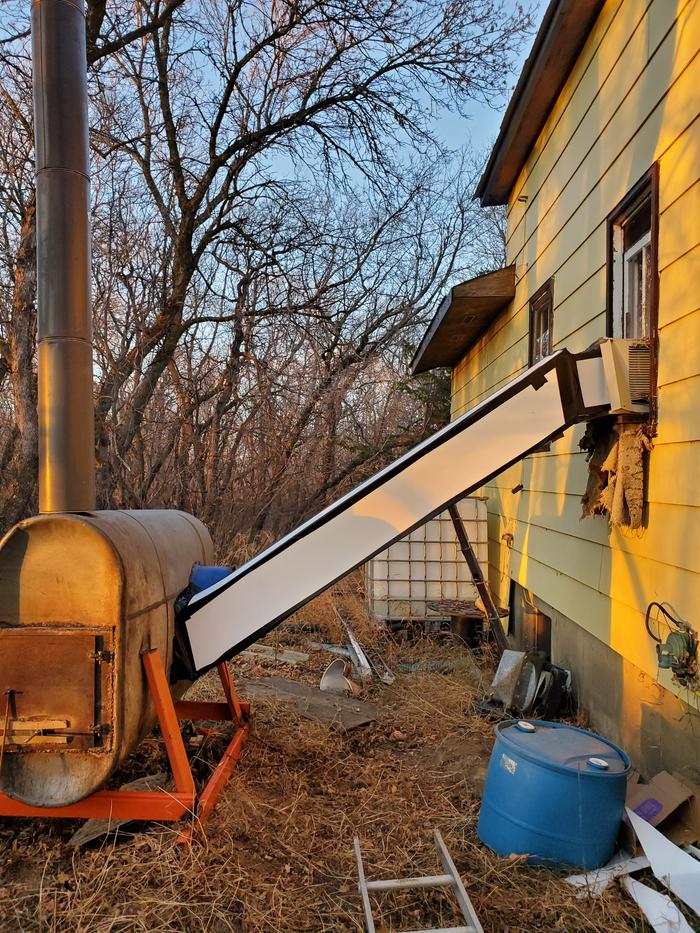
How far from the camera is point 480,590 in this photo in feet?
21.6

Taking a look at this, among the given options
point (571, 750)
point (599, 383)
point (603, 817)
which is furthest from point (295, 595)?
point (599, 383)

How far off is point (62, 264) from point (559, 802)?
3954 mm

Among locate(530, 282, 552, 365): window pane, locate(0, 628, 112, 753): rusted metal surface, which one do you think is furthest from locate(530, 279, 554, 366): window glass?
locate(0, 628, 112, 753): rusted metal surface

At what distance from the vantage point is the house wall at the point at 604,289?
3.10 m

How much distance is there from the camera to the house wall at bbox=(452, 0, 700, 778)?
A: 3100mm

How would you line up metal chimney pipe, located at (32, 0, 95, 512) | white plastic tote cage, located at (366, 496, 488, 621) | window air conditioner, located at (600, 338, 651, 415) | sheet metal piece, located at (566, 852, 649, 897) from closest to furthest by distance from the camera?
sheet metal piece, located at (566, 852, 649, 897), window air conditioner, located at (600, 338, 651, 415), metal chimney pipe, located at (32, 0, 95, 512), white plastic tote cage, located at (366, 496, 488, 621)

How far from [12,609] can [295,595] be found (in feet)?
4.58

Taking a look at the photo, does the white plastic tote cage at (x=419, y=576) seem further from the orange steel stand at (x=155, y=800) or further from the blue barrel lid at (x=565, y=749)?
the orange steel stand at (x=155, y=800)

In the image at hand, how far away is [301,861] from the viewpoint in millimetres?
3131

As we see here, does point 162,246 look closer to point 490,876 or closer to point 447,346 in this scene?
point 447,346

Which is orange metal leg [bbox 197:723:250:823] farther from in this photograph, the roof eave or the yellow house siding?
Result: the roof eave

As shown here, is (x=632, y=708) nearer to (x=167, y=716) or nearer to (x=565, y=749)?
(x=565, y=749)

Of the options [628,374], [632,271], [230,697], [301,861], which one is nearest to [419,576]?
[230,697]

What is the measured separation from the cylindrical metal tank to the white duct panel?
85 cm
